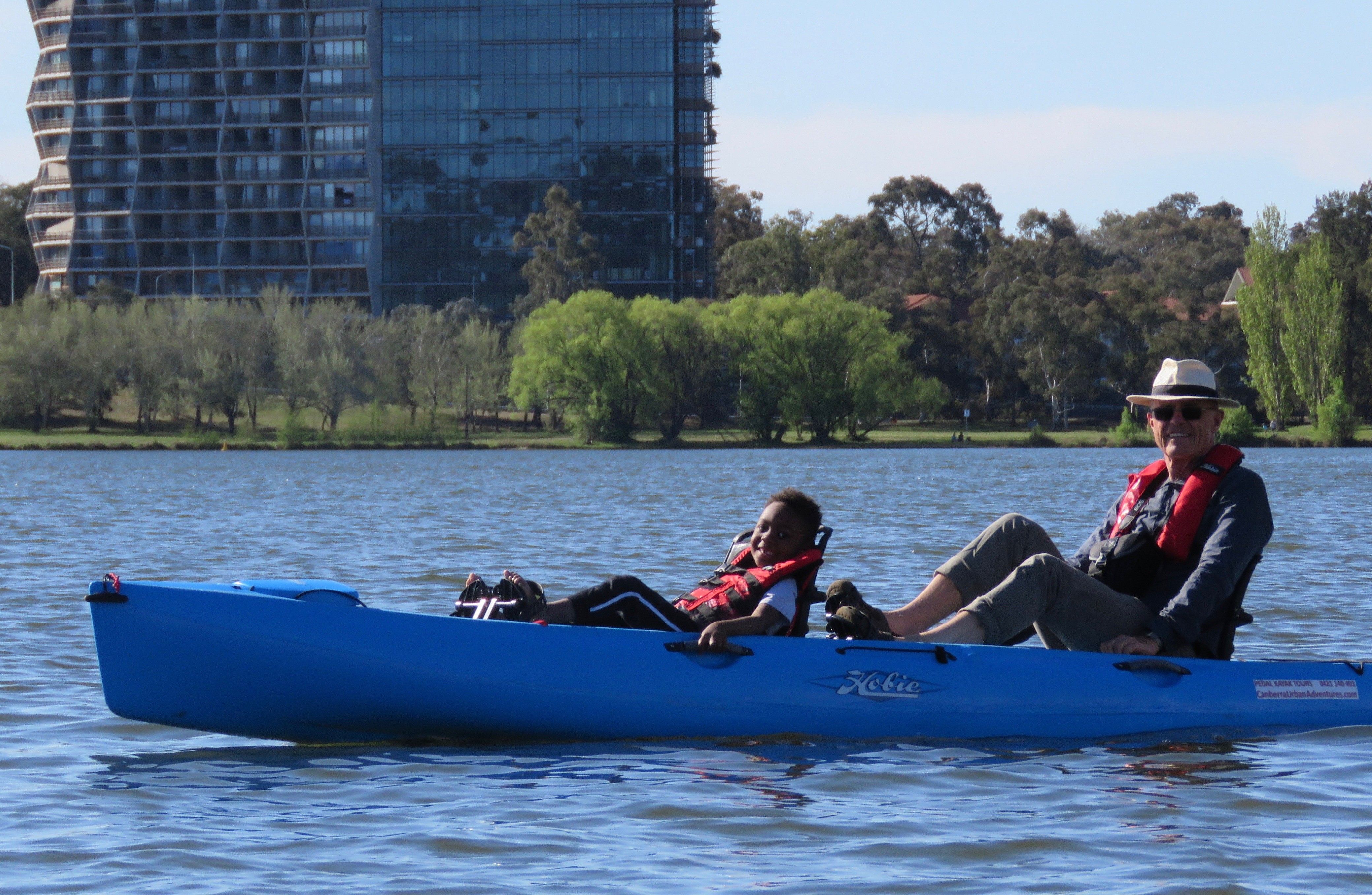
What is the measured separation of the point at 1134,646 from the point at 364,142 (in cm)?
10480

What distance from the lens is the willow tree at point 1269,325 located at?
2739 inches

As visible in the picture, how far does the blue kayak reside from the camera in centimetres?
797

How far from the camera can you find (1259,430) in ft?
228

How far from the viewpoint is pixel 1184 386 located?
27.1ft

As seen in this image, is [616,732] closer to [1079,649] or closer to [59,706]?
[1079,649]

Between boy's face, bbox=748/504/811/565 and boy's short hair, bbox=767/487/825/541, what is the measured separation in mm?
15

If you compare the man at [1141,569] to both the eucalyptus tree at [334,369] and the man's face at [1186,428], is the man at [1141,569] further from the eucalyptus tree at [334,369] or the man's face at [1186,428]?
the eucalyptus tree at [334,369]

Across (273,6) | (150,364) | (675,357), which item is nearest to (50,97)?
(273,6)

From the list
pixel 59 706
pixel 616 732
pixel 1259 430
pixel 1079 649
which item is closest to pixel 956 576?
pixel 1079 649

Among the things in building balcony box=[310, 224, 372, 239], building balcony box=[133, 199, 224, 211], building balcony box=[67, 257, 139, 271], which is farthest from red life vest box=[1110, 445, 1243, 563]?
building balcony box=[67, 257, 139, 271]

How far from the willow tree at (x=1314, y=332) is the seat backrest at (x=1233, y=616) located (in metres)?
63.7

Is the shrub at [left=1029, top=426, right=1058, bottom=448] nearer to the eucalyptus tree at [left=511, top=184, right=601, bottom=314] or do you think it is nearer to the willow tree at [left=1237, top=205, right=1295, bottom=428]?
the willow tree at [left=1237, top=205, right=1295, bottom=428]

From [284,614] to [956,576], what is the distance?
327cm

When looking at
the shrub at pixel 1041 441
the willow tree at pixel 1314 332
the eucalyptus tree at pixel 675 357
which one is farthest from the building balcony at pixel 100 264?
the willow tree at pixel 1314 332
